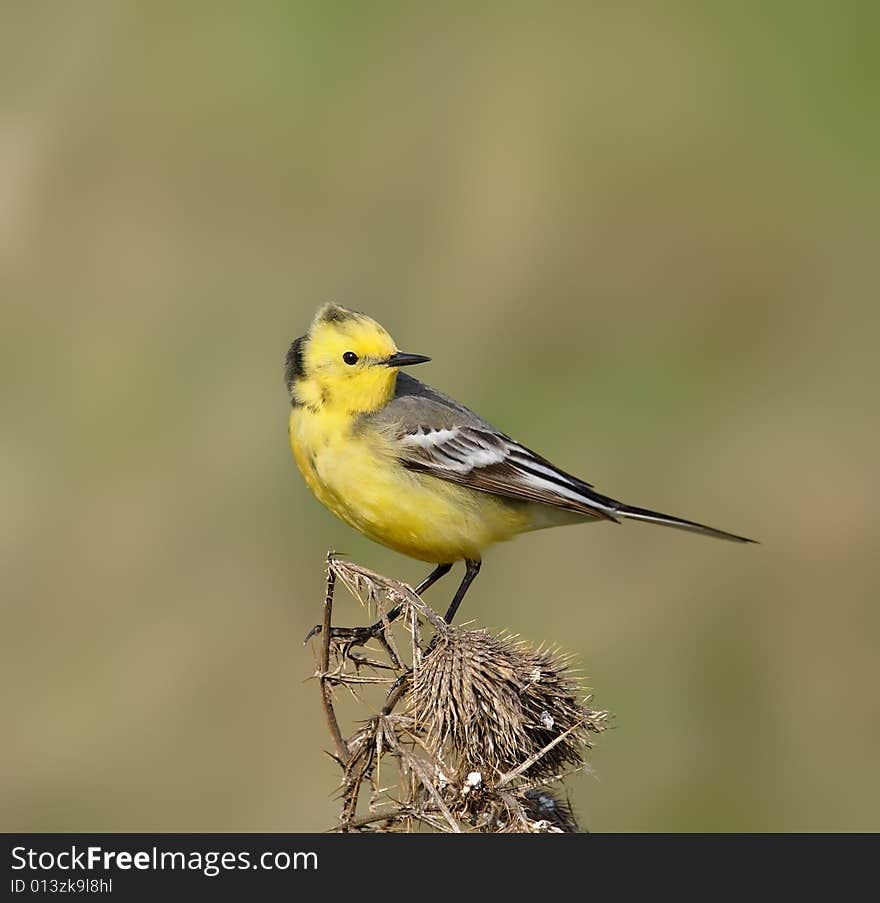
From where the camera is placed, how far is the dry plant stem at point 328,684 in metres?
4.27

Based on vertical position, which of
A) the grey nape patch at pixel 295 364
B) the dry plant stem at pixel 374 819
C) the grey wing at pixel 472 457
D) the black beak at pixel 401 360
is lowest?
the dry plant stem at pixel 374 819

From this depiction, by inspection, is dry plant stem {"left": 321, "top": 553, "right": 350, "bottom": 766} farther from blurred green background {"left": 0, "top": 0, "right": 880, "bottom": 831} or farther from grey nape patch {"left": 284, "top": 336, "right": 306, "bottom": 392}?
blurred green background {"left": 0, "top": 0, "right": 880, "bottom": 831}

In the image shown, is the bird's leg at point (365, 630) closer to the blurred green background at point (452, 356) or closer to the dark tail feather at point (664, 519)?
the dark tail feather at point (664, 519)

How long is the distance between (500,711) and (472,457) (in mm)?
2681

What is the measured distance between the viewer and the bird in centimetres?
670

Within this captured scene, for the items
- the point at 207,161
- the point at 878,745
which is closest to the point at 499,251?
the point at 207,161

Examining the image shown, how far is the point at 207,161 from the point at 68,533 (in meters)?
3.67

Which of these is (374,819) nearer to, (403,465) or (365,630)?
(365,630)

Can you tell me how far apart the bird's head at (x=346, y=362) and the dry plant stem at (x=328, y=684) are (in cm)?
233

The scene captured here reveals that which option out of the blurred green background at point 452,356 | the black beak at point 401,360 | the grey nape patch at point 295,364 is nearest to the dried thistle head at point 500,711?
the black beak at point 401,360

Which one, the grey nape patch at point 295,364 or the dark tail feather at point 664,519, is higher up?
the grey nape patch at point 295,364

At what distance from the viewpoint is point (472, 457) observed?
7.07 m

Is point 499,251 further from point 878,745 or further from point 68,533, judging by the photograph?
point 878,745

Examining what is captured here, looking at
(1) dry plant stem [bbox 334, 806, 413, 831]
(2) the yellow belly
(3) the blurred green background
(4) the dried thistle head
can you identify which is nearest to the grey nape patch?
(2) the yellow belly
